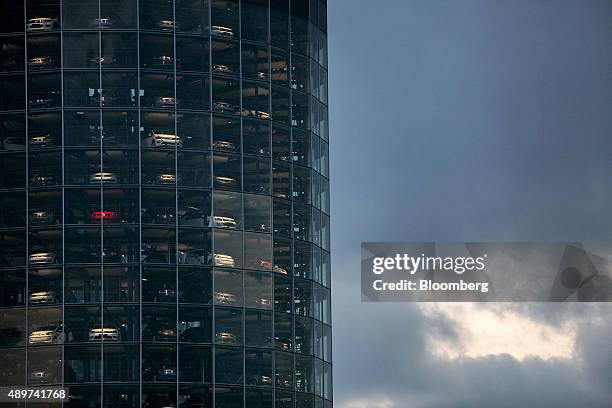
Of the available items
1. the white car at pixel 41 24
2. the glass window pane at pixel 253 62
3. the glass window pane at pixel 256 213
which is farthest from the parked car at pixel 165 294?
the white car at pixel 41 24

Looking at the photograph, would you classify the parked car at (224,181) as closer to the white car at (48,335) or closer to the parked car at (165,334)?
the parked car at (165,334)

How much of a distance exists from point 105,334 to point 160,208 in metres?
14.0

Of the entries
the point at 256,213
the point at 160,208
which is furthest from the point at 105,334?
the point at 256,213

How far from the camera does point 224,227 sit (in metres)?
185

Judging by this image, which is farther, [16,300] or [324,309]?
[324,309]

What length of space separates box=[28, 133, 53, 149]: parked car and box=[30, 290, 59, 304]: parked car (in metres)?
14.5

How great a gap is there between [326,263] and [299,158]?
11736 millimetres

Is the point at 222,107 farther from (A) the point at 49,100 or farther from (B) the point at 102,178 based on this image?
(A) the point at 49,100

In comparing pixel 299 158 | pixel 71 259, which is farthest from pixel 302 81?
pixel 71 259

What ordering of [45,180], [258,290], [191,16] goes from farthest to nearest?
[191,16], [258,290], [45,180]

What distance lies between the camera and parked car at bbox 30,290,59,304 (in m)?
178

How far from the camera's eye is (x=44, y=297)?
585 ft

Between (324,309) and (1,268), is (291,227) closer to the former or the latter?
(324,309)

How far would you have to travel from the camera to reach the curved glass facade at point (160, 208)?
Answer: 17762 cm
